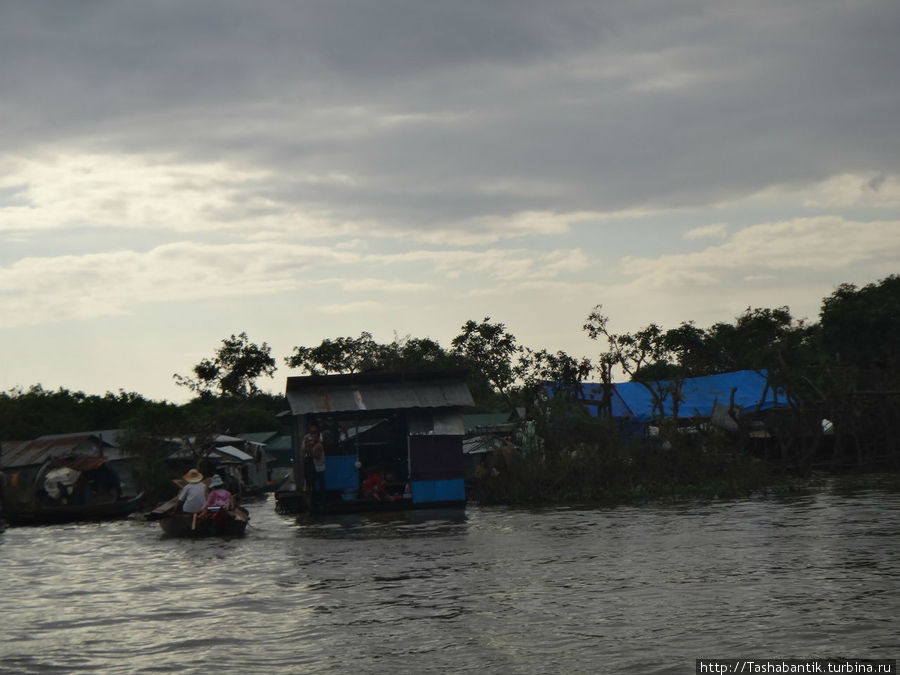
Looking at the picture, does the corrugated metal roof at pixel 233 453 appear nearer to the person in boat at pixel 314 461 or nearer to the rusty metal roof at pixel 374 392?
the rusty metal roof at pixel 374 392

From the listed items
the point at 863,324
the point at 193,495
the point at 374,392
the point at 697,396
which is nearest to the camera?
the point at 193,495

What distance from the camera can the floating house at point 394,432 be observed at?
2866 centimetres

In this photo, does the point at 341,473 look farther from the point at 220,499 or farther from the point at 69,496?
the point at 69,496

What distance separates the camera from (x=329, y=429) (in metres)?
31.8

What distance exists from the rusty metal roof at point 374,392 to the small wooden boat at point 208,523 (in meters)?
5.13

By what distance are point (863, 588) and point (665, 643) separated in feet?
12.5

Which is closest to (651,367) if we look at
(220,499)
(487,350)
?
(487,350)

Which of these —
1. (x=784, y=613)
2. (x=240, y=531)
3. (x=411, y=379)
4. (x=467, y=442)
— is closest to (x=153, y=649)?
(x=784, y=613)

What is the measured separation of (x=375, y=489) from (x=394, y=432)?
3348mm

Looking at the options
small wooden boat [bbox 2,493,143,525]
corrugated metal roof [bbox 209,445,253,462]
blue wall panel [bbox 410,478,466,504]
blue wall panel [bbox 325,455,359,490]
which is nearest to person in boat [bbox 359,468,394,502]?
blue wall panel [bbox 325,455,359,490]

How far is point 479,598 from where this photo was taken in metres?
13.5

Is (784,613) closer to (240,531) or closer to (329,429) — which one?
(240,531)

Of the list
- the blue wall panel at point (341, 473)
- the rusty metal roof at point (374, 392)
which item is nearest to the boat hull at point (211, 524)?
the blue wall panel at point (341, 473)

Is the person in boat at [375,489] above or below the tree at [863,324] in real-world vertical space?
below
